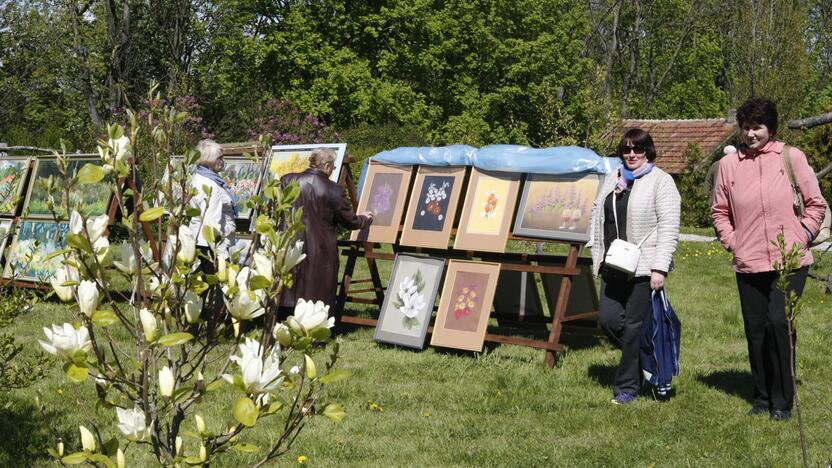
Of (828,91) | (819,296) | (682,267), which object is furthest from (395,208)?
(828,91)

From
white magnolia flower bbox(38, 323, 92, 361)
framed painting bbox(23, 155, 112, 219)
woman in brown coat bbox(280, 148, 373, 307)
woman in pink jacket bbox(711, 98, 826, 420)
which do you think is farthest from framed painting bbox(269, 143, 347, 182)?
white magnolia flower bbox(38, 323, 92, 361)

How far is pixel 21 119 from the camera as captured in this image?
1547 inches

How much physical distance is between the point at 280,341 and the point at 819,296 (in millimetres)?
11427

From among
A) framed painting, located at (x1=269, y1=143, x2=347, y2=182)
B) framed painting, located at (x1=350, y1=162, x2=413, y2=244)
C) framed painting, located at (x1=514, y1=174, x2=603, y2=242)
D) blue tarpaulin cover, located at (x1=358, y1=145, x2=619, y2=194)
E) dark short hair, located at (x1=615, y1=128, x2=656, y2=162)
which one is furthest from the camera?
framed painting, located at (x1=269, y1=143, x2=347, y2=182)

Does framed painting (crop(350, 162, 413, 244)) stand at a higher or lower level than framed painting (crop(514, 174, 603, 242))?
lower

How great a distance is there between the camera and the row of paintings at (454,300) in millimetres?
9250

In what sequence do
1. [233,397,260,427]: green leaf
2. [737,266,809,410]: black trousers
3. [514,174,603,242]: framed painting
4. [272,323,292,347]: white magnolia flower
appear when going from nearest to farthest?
1. [233,397,260,427]: green leaf
2. [272,323,292,347]: white magnolia flower
3. [737,266,809,410]: black trousers
4. [514,174,603,242]: framed painting

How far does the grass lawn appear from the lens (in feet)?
19.7

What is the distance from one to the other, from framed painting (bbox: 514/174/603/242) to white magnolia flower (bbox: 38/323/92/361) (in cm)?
663

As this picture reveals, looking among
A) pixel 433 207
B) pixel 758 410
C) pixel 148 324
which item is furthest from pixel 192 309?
pixel 433 207

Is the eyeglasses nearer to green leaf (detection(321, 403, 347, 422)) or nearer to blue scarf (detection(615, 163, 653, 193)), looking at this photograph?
blue scarf (detection(615, 163, 653, 193))

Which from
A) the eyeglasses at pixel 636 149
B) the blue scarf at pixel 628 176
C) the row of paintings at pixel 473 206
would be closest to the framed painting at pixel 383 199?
the row of paintings at pixel 473 206

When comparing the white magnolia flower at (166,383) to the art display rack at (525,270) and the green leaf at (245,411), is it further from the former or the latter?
the art display rack at (525,270)

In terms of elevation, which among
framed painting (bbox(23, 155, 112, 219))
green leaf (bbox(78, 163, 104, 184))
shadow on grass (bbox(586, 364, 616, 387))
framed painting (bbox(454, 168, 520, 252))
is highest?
green leaf (bbox(78, 163, 104, 184))
